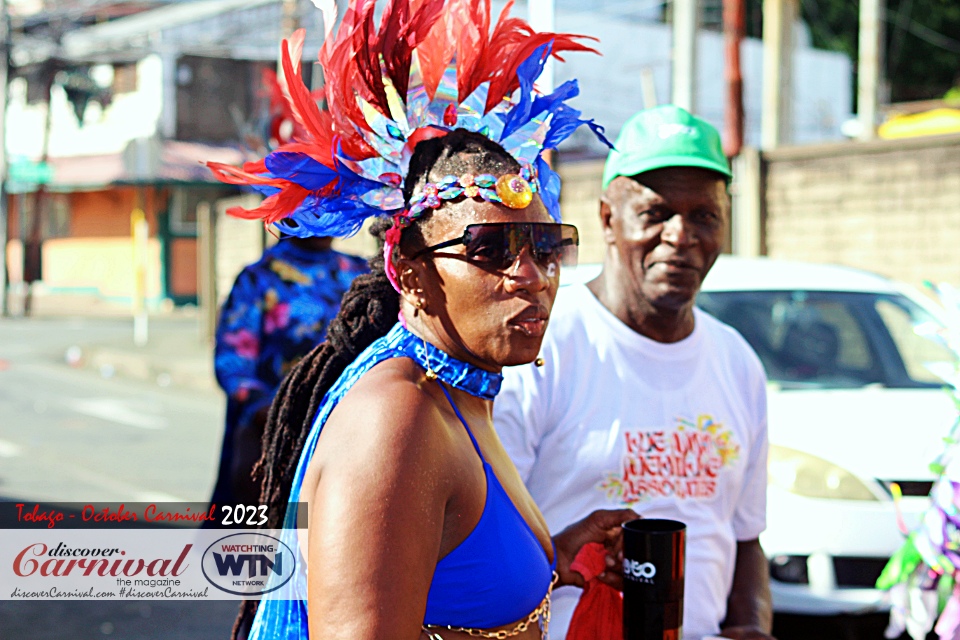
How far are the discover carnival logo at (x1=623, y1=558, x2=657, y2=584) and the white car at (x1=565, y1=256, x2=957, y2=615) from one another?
2.03 m

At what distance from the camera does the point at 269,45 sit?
97.9 feet

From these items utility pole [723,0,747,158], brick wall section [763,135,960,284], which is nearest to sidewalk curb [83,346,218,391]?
brick wall section [763,135,960,284]

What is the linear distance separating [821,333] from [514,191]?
454 centimetres

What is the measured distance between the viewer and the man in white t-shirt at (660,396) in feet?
8.50

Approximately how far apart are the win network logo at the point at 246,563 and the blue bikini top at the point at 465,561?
59 millimetres

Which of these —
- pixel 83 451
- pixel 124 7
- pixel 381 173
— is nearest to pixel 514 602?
pixel 381 173

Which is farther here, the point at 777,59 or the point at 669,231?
the point at 777,59

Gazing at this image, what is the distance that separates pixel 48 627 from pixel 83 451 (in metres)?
4.62

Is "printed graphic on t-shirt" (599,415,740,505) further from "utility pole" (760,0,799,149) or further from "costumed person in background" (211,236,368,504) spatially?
"utility pole" (760,0,799,149)

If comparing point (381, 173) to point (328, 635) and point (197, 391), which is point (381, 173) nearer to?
point (328, 635)

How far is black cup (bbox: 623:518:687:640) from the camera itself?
2029 millimetres

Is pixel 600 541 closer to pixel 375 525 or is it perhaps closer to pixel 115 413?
pixel 375 525

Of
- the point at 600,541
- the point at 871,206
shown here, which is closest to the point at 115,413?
the point at 871,206

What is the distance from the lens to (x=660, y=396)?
269cm
